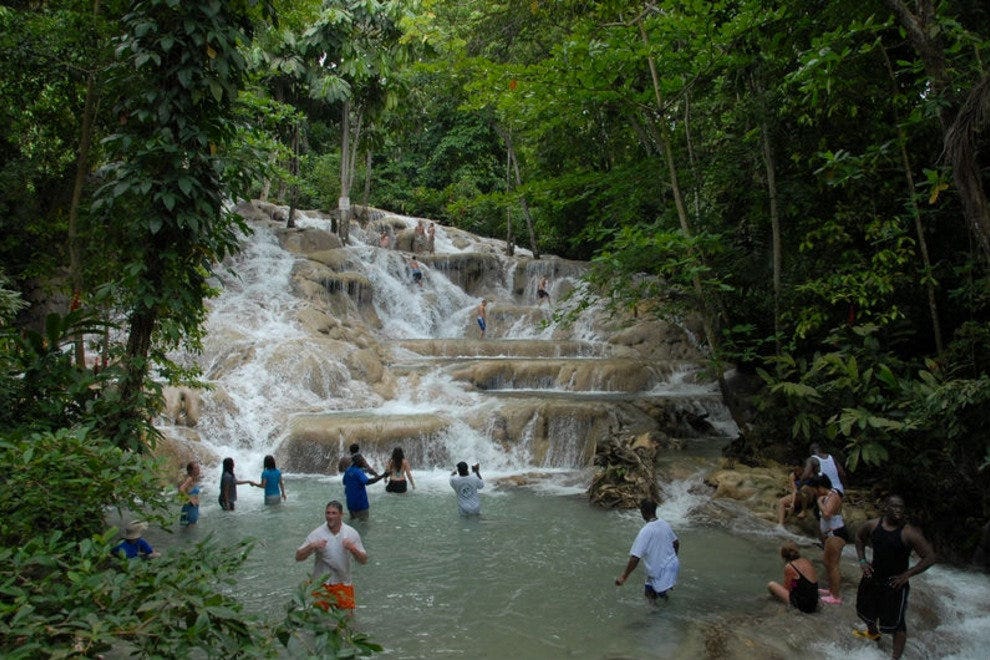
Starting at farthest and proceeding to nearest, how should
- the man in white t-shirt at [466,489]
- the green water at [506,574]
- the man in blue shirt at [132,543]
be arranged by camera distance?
the man in white t-shirt at [466,489] < the green water at [506,574] < the man in blue shirt at [132,543]

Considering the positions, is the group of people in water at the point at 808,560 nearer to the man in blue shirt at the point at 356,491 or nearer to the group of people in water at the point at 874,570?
the group of people in water at the point at 874,570

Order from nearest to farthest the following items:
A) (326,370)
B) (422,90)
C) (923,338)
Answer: (923,338)
(326,370)
(422,90)

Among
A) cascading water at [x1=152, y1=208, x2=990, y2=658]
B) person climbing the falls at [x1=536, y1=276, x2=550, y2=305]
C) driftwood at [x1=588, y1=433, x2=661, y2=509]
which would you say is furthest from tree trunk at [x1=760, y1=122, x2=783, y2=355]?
person climbing the falls at [x1=536, y1=276, x2=550, y2=305]

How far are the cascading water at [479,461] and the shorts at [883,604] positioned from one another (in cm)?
28

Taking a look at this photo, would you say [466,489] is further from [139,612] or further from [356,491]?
[139,612]

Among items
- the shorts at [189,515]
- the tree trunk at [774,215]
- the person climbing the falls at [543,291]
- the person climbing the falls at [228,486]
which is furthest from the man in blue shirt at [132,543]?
the person climbing the falls at [543,291]

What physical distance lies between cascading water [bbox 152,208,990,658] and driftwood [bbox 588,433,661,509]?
12.7 inches

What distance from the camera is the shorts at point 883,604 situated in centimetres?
528

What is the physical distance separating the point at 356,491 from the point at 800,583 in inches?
213

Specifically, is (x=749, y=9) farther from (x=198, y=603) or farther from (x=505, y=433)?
(x=198, y=603)

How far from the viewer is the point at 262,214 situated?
82.9 feet

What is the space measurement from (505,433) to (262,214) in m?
17.1

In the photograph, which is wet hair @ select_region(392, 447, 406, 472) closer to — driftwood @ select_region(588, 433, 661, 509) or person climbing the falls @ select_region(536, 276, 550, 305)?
driftwood @ select_region(588, 433, 661, 509)

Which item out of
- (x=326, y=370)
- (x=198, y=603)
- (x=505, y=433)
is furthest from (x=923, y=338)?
(x=326, y=370)
